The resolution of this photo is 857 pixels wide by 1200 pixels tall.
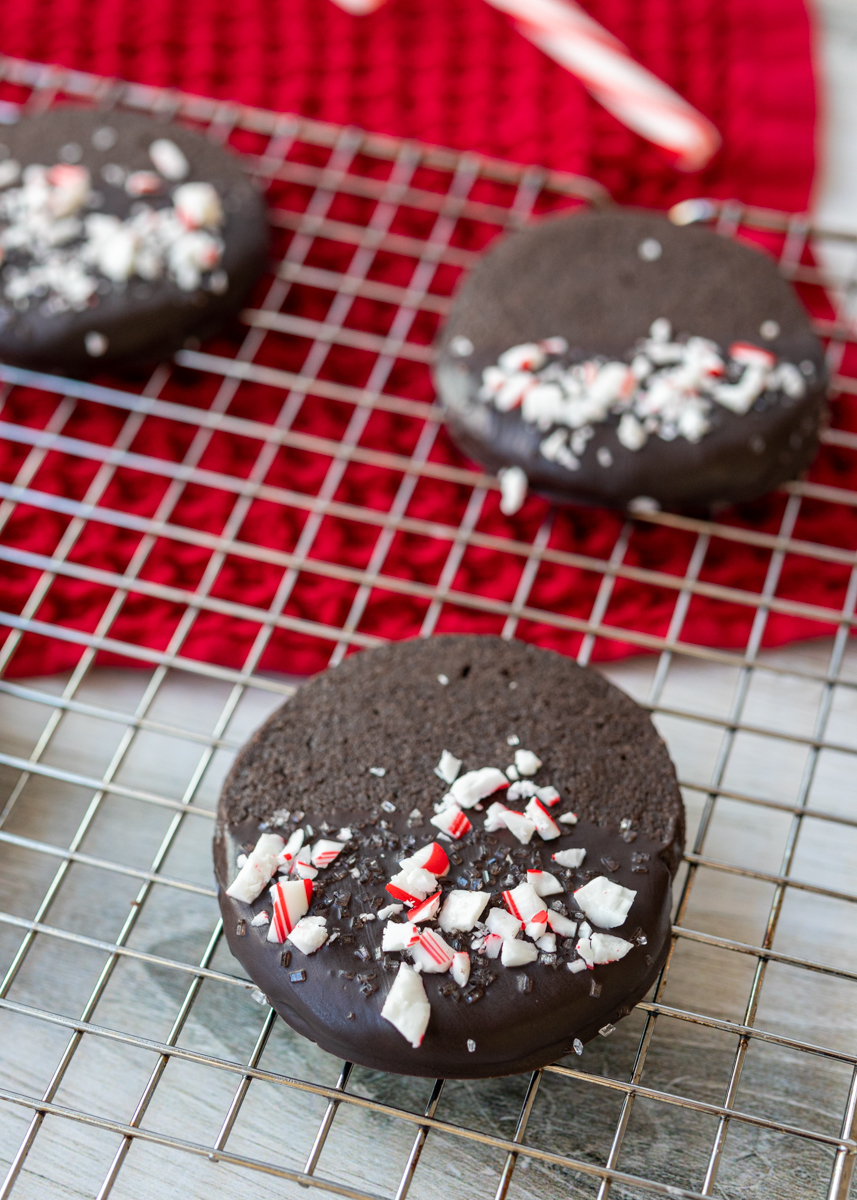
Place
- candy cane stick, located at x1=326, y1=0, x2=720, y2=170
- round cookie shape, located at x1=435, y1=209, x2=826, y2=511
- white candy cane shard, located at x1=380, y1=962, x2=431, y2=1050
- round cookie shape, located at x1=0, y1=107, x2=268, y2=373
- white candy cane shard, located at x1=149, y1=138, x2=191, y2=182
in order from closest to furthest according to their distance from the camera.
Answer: white candy cane shard, located at x1=380, y1=962, x2=431, y2=1050 → round cookie shape, located at x1=435, y1=209, x2=826, y2=511 → round cookie shape, located at x1=0, y1=107, x2=268, y2=373 → white candy cane shard, located at x1=149, y1=138, x2=191, y2=182 → candy cane stick, located at x1=326, y1=0, x2=720, y2=170

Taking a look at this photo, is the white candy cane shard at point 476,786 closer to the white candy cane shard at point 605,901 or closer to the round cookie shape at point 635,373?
the white candy cane shard at point 605,901

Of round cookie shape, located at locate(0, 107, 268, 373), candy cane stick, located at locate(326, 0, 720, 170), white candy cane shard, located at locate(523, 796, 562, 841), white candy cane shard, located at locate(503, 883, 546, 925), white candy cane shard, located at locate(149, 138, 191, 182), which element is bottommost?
white candy cane shard, located at locate(503, 883, 546, 925)

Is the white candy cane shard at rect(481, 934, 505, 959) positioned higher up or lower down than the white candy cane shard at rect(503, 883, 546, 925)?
lower down

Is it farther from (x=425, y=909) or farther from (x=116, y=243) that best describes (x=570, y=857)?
(x=116, y=243)

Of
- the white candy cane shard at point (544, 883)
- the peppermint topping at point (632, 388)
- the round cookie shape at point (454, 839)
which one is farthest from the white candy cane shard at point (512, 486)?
the white candy cane shard at point (544, 883)

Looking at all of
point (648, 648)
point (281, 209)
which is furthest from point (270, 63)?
point (648, 648)

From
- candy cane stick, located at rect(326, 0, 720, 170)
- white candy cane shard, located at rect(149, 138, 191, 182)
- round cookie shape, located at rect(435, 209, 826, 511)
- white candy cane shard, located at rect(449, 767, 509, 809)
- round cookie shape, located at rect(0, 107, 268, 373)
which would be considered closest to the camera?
white candy cane shard, located at rect(449, 767, 509, 809)

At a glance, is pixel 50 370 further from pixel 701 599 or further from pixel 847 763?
pixel 847 763

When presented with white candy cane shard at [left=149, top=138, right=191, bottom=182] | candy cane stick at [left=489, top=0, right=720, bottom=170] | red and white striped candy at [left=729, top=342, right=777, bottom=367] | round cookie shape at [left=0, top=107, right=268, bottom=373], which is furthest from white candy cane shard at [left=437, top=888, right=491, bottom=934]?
candy cane stick at [left=489, top=0, right=720, bottom=170]

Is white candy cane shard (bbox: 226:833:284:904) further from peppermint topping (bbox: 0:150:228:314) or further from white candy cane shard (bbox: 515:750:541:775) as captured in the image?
peppermint topping (bbox: 0:150:228:314)
